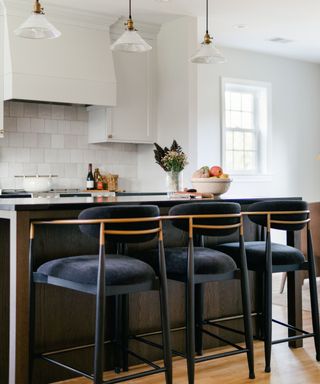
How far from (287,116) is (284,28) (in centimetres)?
195

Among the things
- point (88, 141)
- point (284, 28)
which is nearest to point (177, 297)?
point (88, 141)

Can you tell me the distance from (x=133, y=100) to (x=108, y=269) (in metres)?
4.07

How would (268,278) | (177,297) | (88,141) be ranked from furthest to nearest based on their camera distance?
1. (88,141)
2. (177,297)
3. (268,278)

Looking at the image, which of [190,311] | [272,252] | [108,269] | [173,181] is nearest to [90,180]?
[173,181]

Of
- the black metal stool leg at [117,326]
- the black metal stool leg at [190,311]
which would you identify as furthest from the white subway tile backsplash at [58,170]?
the black metal stool leg at [190,311]

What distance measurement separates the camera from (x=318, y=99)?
356 inches

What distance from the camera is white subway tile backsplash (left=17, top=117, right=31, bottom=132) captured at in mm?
6270

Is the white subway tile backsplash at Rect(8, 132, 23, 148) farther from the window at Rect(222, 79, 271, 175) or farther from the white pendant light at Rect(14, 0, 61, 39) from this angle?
the window at Rect(222, 79, 271, 175)

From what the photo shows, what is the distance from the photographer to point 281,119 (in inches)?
337

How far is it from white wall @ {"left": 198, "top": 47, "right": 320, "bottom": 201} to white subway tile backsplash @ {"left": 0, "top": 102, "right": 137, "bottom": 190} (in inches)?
49.7

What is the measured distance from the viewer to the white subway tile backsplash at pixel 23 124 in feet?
20.6

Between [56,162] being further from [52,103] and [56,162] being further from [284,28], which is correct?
[284,28]

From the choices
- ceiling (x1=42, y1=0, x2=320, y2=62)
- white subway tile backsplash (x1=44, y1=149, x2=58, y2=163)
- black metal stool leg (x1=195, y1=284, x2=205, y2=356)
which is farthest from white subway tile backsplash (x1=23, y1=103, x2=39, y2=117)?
black metal stool leg (x1=195, y1=284, x2=205, y2=356)

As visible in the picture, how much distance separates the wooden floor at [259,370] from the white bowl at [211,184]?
1025 millimetres
